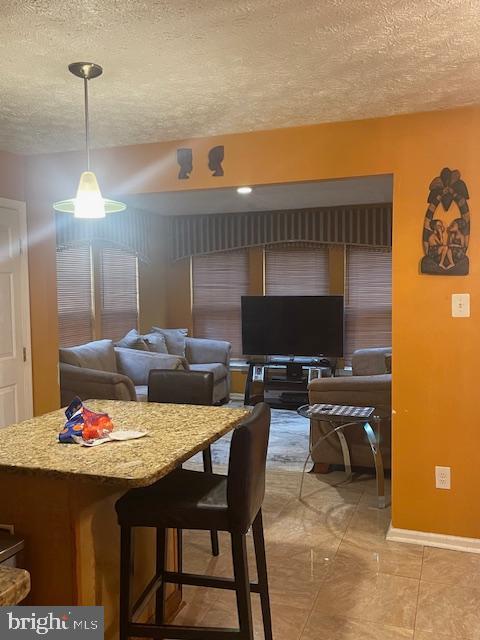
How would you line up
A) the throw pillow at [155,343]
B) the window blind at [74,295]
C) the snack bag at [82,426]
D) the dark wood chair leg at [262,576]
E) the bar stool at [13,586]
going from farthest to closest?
the throw pillow at [155,343] < the window blind at [74,295] < the dark wood chair leg at [262,576] < the snack bag at [82,426] < the bar stool at [13,586]

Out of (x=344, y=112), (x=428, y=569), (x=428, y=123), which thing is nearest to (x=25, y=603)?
(x=428, y=569)

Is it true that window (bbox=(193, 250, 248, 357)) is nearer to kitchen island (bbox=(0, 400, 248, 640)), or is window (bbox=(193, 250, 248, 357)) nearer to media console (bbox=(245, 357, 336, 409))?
media console (bbox=(245, 357, 336, 409))

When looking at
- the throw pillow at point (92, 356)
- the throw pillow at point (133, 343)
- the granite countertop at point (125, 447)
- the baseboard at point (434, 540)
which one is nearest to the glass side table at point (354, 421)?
the baseboard at point (434, 540)

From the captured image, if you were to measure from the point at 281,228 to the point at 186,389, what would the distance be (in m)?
4.52

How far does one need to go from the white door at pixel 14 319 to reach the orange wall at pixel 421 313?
188 cm

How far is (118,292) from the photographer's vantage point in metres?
6.75

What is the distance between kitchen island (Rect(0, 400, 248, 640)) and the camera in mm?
1741

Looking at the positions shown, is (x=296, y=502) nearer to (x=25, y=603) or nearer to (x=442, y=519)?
(x=442, y=519)

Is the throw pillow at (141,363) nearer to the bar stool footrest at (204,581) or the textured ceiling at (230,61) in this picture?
the textured ceiling at (230,61)

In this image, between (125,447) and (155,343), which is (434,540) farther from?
(155,343)

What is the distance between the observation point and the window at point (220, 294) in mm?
7516

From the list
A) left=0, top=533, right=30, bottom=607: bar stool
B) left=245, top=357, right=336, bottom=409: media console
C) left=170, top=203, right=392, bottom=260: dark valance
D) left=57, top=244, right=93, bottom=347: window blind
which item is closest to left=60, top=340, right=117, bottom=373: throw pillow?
left=57, top=244, right=93, bottom=347: window blind

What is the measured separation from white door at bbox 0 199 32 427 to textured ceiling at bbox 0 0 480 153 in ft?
2.57

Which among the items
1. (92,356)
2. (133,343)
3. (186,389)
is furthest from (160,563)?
(133,343)
